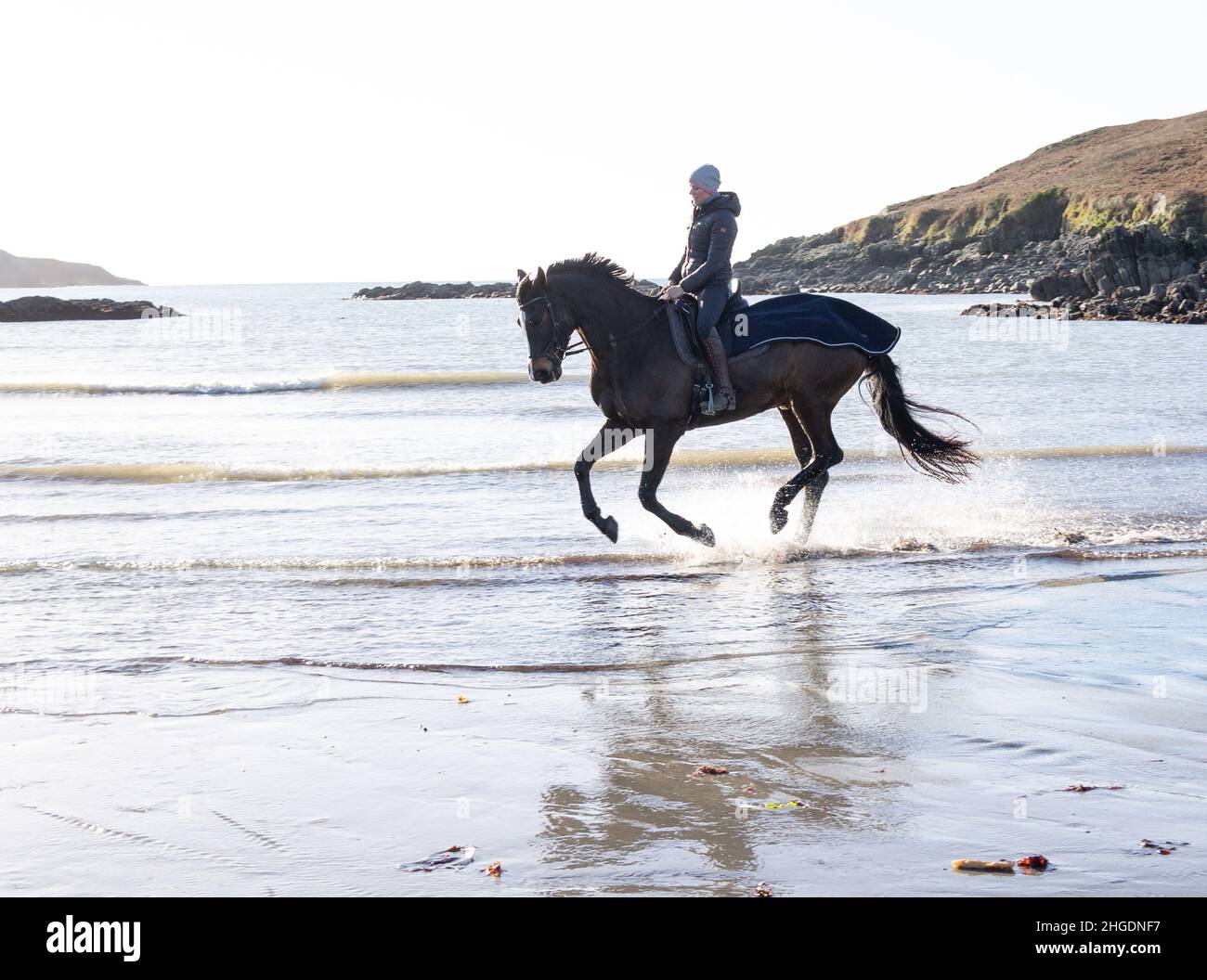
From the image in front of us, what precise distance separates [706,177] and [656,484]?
105 inches

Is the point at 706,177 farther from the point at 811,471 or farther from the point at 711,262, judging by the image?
the point at 811,471

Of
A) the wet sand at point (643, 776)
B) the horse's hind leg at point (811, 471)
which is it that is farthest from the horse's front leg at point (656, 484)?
the wet sand at point (643, 776)

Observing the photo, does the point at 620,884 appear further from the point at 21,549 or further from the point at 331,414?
the point at 331,414

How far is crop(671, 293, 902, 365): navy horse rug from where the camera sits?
36.7ft

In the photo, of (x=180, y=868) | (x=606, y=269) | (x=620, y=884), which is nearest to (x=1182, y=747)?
(x=620, y=884)

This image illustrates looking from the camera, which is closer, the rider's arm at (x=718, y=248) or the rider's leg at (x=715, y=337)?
the rider's arm at (x=718, y=248)

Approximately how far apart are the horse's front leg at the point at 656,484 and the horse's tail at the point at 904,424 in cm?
239

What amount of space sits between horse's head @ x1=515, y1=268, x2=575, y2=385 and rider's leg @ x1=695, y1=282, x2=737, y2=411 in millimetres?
1218

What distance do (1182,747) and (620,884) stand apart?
2946 millimetres

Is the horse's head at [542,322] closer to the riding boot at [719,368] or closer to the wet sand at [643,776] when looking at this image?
the riding boot at [719,368]

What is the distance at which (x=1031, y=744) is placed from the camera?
5867 mm

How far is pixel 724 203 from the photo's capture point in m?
10.8

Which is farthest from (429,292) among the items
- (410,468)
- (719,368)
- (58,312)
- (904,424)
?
(719,368)

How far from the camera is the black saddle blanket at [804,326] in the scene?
11227mm
